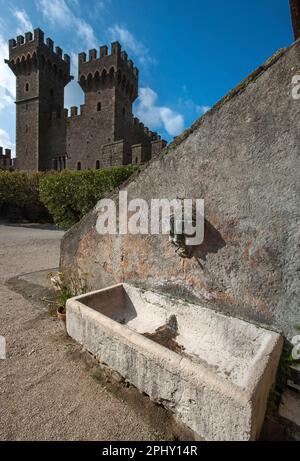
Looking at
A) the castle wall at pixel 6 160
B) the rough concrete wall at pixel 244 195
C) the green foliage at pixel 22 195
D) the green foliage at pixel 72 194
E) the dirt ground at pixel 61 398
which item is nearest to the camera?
the dirt ground at pixel 61 398

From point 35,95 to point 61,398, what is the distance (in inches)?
1280

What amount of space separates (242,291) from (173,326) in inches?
39.4

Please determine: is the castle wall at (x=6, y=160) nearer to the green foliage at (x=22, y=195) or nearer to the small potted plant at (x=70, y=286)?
the green foliage at (x=22, y=195)

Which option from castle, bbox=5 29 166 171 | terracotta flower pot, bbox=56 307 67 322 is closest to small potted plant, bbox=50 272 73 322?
terracotta flower pot, bbox=56 307 67 322

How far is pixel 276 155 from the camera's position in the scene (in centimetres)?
208

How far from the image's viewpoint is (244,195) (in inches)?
89.5

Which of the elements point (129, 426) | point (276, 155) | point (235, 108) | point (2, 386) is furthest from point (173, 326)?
point (235, 108)

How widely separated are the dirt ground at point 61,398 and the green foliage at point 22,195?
1728 centimetres

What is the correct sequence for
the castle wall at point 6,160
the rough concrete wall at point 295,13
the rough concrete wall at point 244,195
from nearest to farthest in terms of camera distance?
the rough concrete wall at point 244,195
the rough concrete wall at point 295,13
the castle wall at point 6,160

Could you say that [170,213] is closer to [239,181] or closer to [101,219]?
[239,181]

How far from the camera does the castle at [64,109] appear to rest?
23391 mm

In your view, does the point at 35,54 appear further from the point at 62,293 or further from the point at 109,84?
the point at 62,293

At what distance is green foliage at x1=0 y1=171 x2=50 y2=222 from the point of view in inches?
692

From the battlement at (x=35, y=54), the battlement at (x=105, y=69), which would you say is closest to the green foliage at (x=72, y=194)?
the battlement at (x=105, y=69)
